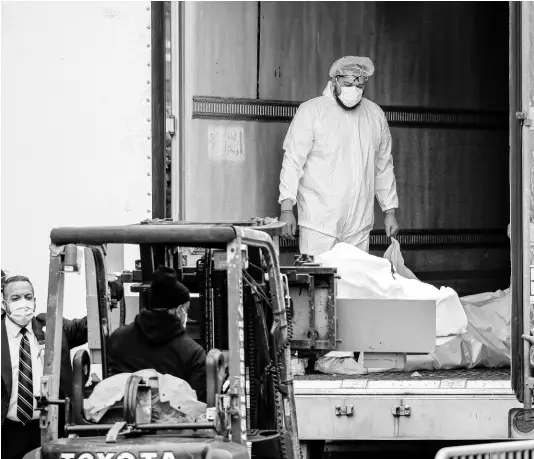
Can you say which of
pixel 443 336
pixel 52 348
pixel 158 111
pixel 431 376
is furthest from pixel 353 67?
pixel 52 348

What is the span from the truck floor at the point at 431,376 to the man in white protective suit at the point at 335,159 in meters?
1.88

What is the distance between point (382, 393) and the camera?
661 cm

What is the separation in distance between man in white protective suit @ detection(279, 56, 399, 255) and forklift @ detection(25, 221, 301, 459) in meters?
3.47

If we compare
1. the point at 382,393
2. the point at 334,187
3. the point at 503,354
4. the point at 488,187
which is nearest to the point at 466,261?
the point at 488,187

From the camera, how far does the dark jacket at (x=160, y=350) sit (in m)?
4.82

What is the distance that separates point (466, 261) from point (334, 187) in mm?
2496

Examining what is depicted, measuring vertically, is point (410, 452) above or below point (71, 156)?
below

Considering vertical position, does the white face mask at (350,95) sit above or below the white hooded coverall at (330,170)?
above

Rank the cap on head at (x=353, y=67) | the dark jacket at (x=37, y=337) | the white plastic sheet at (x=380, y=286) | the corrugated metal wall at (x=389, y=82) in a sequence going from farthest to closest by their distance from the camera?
the corrugated metal wall at (x=389, y=82)
the cap on head at (x=353, y=67)
the white plastic sheet at (x=380, y=286)
the dark jacket at (x=37, y=337)

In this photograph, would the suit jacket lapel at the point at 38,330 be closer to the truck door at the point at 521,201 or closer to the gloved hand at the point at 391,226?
the truck door at the point at 521,201

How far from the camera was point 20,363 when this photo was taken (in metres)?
5.93

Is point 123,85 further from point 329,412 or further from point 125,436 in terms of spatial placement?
point 125,436

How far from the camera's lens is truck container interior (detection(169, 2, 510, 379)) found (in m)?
9.49

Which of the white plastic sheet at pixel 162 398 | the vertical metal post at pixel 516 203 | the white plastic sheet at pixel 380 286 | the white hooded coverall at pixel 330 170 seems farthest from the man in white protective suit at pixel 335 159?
the white plastic sheet at pixel 162 398
